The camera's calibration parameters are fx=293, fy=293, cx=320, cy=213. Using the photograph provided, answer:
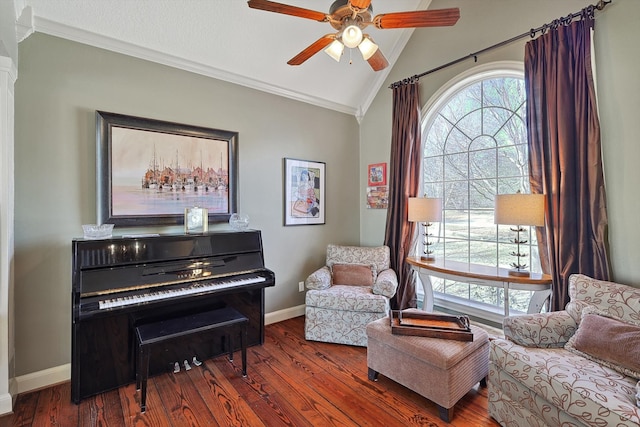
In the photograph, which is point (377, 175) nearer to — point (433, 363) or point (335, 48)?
point (335, 48)

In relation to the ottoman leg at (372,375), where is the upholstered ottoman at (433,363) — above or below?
above

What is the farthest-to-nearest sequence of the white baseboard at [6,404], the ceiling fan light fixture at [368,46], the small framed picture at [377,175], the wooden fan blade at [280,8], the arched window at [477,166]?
the small framed picture at [377,175]
the arched window at [477,166]
the ceiling fan light fixture at [368,46]
the white baseboard at [6,404]
the wooden fan blade at [280,8]

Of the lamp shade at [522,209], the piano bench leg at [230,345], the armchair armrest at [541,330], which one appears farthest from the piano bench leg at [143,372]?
the lamp shade at [522,209]

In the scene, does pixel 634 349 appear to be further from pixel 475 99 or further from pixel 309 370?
pixel 475 99

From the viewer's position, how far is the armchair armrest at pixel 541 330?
5.83ft

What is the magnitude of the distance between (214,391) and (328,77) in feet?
10.8

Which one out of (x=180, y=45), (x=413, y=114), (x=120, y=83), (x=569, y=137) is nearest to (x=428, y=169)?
(x=413, y=114)

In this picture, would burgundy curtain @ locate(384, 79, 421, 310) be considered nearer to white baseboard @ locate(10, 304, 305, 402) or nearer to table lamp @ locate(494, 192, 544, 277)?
table lamp @ locate(494, 192, 544, 277)

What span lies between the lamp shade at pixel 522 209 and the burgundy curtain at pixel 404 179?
1.09m

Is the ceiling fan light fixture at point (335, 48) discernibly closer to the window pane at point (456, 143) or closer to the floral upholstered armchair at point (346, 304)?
the window pane at point (456, 143)

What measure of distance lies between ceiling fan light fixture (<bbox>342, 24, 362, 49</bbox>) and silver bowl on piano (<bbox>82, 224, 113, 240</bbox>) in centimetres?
217

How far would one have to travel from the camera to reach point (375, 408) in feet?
6.35

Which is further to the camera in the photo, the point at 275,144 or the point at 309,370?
the point at 275,144

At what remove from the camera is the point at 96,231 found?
84.4 inches
